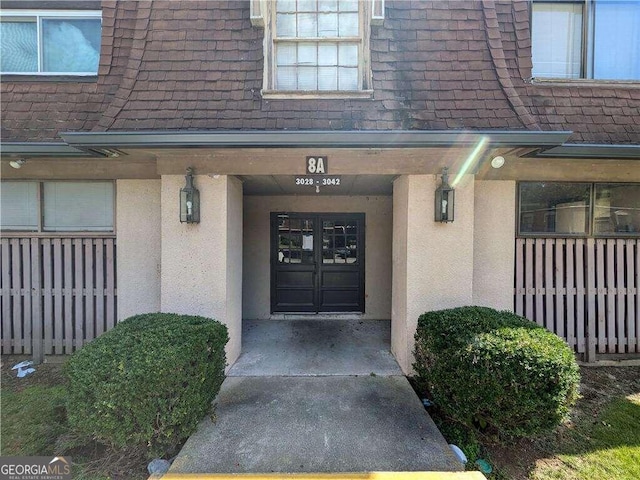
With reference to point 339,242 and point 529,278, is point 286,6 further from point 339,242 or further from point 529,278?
point 529,278

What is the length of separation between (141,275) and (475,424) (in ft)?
14.8

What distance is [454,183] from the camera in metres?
3.81

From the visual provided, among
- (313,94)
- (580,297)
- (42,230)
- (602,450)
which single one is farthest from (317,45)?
(602,450)

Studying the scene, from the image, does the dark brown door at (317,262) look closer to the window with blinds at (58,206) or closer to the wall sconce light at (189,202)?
the wall sconce light at (189,202)

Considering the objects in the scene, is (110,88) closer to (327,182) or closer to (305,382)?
(327,182)

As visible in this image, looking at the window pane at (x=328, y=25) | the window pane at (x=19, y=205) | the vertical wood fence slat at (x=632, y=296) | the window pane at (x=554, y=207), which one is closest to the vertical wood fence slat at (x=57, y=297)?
the window pane at (x=19, y=205)

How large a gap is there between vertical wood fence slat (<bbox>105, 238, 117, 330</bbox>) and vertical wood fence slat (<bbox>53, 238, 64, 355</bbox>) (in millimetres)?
703

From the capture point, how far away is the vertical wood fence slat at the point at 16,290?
437cm

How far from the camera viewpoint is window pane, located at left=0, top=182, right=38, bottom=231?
4.38 metres

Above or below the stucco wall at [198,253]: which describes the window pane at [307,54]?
above

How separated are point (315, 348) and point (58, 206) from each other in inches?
173

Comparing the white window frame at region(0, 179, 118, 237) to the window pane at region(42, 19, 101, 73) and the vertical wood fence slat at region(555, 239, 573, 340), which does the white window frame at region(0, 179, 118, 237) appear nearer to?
the window pane at region(42, 19, 101, 73)

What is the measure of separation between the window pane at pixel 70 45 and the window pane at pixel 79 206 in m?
1.70

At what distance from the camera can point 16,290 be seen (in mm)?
4375
